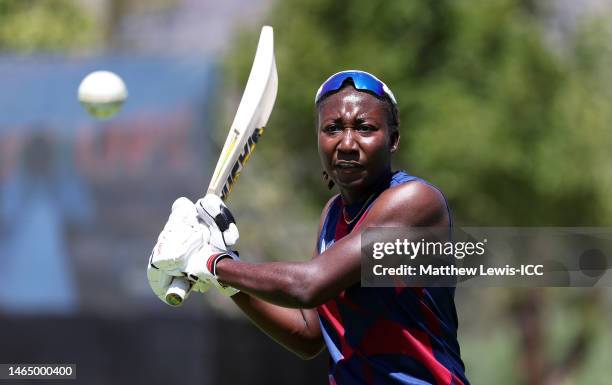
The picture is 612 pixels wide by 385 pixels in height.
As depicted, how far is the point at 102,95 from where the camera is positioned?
7.03 meters

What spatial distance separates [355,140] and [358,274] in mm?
465

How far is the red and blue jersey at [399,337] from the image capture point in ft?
13.3

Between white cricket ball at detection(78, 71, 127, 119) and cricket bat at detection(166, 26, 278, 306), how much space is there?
6.93ft

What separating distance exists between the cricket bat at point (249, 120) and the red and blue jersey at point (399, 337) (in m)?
0.94

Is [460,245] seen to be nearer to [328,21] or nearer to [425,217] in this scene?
[425,217]

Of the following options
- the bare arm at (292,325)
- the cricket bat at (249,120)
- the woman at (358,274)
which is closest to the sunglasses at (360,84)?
the woman at (358,274)

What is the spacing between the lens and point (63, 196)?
1312 centimetres

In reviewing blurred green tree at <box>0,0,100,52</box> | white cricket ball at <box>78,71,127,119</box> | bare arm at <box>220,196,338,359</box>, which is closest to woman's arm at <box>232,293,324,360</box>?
bare arm at <box>220,196,338,359</box>

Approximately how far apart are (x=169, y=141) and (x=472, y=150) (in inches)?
179

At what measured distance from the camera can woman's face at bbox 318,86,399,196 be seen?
13.3 ft

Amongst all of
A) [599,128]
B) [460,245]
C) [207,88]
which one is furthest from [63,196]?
[460,245]

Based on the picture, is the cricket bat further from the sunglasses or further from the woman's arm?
the sunglasses

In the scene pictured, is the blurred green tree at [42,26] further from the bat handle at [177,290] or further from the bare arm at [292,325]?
the bat handle at [177,290]

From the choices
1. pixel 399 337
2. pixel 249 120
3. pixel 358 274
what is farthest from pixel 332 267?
pixel 249 120
